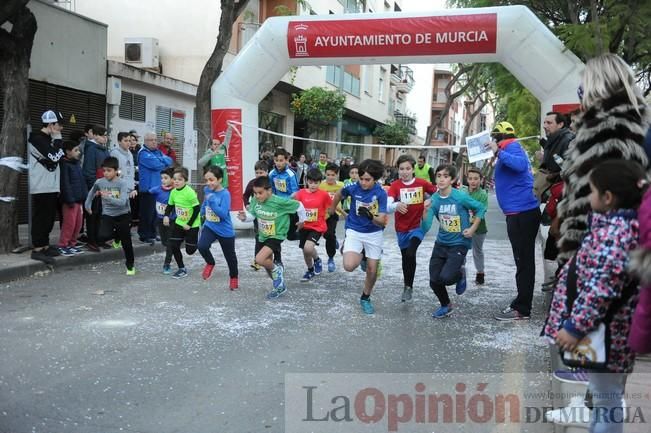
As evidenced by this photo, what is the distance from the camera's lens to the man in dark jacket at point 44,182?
822 cm

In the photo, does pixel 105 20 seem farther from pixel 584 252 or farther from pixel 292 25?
pixel 584 252

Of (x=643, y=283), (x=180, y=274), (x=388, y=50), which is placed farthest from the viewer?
(x=388, y=50)

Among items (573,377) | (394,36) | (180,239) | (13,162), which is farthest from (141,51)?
(573,377)

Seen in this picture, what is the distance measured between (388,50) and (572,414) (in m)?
8.39

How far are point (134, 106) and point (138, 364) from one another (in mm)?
11777

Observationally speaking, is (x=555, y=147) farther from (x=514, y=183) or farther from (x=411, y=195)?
(x=411, y=195)

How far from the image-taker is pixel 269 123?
23.3m

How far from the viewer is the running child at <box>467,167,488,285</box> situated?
28.1 ft

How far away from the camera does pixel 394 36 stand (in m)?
10.8

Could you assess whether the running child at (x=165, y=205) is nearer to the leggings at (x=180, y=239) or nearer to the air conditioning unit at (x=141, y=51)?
the leggings at (x=180, y=239)

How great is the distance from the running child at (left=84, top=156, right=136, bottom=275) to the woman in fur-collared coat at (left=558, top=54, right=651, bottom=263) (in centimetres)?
618

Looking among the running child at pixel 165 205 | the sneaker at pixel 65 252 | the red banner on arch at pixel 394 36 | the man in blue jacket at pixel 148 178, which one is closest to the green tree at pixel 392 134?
the red banner on arch at pixel 394 36

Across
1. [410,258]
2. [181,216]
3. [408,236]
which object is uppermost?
[181,216]

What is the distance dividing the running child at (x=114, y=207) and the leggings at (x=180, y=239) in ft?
1.91
